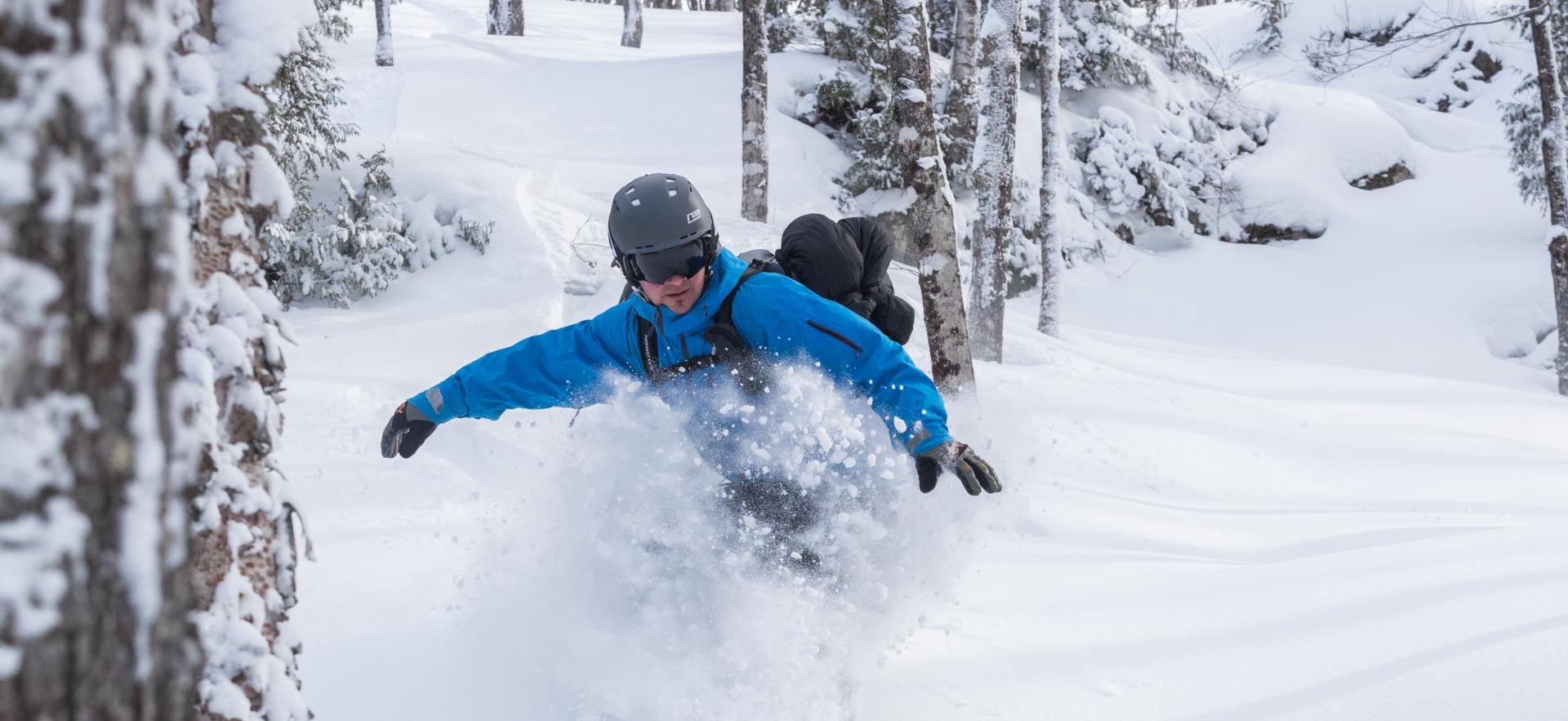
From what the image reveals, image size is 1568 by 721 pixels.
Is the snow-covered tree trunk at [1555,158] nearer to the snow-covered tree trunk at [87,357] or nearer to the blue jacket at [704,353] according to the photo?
the blue jacket at [704,353]

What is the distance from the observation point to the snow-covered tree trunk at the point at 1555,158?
1161 centimetres

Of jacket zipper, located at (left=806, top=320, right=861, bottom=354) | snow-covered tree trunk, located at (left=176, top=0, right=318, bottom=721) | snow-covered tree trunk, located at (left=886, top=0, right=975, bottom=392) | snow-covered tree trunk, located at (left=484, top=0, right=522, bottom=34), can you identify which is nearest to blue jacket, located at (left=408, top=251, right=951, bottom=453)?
jacket zipper, located at (left=806, top=320, right=861, bottom=354)

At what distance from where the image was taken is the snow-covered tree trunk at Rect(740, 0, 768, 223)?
36.4 feet

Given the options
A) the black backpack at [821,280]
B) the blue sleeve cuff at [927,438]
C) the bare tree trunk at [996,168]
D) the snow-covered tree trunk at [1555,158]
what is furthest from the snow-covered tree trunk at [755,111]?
the snow-covered tree trunk at [1555,158]

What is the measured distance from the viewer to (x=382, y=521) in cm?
454

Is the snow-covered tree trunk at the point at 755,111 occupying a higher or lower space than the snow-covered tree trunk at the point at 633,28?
lower

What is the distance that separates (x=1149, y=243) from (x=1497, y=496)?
Result: 1110cm

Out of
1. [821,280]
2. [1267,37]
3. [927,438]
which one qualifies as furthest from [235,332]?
[1267,37]

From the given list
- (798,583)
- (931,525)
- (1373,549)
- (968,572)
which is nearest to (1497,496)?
(1373,549)

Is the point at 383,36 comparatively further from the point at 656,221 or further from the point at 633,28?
the point at 656,221

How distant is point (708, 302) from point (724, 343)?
0.17 metres

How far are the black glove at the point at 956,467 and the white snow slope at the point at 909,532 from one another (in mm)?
309

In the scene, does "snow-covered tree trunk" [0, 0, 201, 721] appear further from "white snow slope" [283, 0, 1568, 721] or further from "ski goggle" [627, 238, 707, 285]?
"ski goggle" [627, 238, 707, 285]

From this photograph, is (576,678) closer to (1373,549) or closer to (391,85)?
(1373,549)
